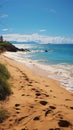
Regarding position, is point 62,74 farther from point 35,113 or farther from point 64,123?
point 64,123

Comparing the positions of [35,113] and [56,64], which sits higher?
[35,113]

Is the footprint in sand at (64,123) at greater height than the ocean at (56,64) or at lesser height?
greater

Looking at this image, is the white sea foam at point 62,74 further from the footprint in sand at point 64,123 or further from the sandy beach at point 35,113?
the footprint in sand at point 64,123

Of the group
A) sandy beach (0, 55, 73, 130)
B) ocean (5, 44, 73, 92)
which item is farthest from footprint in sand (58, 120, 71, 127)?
ocean (5, 44, 73, 92)

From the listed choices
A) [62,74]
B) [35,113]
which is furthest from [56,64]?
[35,113]

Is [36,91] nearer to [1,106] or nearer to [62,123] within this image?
[1,106]

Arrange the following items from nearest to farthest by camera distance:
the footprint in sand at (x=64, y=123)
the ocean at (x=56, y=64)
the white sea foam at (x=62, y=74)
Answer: the footprint in sand at (x=64, y=123), the white sea foam at (x=62, y=74), the ocean at (x=56, y=64)

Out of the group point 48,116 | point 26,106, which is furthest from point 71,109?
point 26,106

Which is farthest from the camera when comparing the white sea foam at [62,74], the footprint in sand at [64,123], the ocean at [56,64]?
the ocean at [56,64]

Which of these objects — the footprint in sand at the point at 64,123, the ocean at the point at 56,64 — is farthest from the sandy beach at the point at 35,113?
the ocean at the point at 56,64

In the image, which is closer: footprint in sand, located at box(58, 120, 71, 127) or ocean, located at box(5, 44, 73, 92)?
footprint in sand, located at box(58, 120, 71, 127)

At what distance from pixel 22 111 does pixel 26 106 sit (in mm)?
378

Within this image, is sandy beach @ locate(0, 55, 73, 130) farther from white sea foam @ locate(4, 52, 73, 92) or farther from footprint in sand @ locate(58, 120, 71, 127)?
white sea foam @ locate(4, 52, 73, 92)

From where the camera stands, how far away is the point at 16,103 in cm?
672
